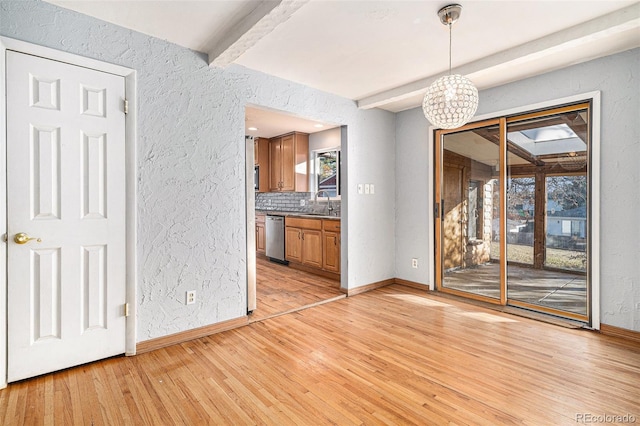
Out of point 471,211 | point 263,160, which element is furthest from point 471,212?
point 263,160

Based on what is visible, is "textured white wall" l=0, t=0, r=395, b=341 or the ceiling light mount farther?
"textured white wall" l=0, t=0, r=395, b=341

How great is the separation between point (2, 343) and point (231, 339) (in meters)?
1.45

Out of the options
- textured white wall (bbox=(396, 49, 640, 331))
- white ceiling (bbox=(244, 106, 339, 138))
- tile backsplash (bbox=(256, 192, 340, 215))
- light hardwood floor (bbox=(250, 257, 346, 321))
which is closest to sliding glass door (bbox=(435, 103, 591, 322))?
textured white wall (bbox=(396, 49, 640, 331))

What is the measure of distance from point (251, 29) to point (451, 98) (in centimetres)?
140

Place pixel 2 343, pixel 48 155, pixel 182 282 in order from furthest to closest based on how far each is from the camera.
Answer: pixel 182 282 → pixel 48 155 → pixel 2 343

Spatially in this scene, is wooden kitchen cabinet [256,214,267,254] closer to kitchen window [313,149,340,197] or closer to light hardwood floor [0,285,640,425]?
kitchen window [313,149,340,197]

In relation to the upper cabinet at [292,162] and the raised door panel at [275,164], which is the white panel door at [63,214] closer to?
the upper cabinet at [292,162]

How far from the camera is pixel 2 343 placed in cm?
200

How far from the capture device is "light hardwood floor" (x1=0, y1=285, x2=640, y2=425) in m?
1.79

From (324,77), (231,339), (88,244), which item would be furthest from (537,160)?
(88,244)

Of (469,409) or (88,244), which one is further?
(88,244)

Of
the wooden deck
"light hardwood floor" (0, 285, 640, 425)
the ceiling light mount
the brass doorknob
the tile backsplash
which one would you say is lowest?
"light hardwood floor" (0, 285, 640, 425)

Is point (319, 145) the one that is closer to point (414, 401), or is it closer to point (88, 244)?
point (88, 244)

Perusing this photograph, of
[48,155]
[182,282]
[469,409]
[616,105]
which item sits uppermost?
[616,105]
